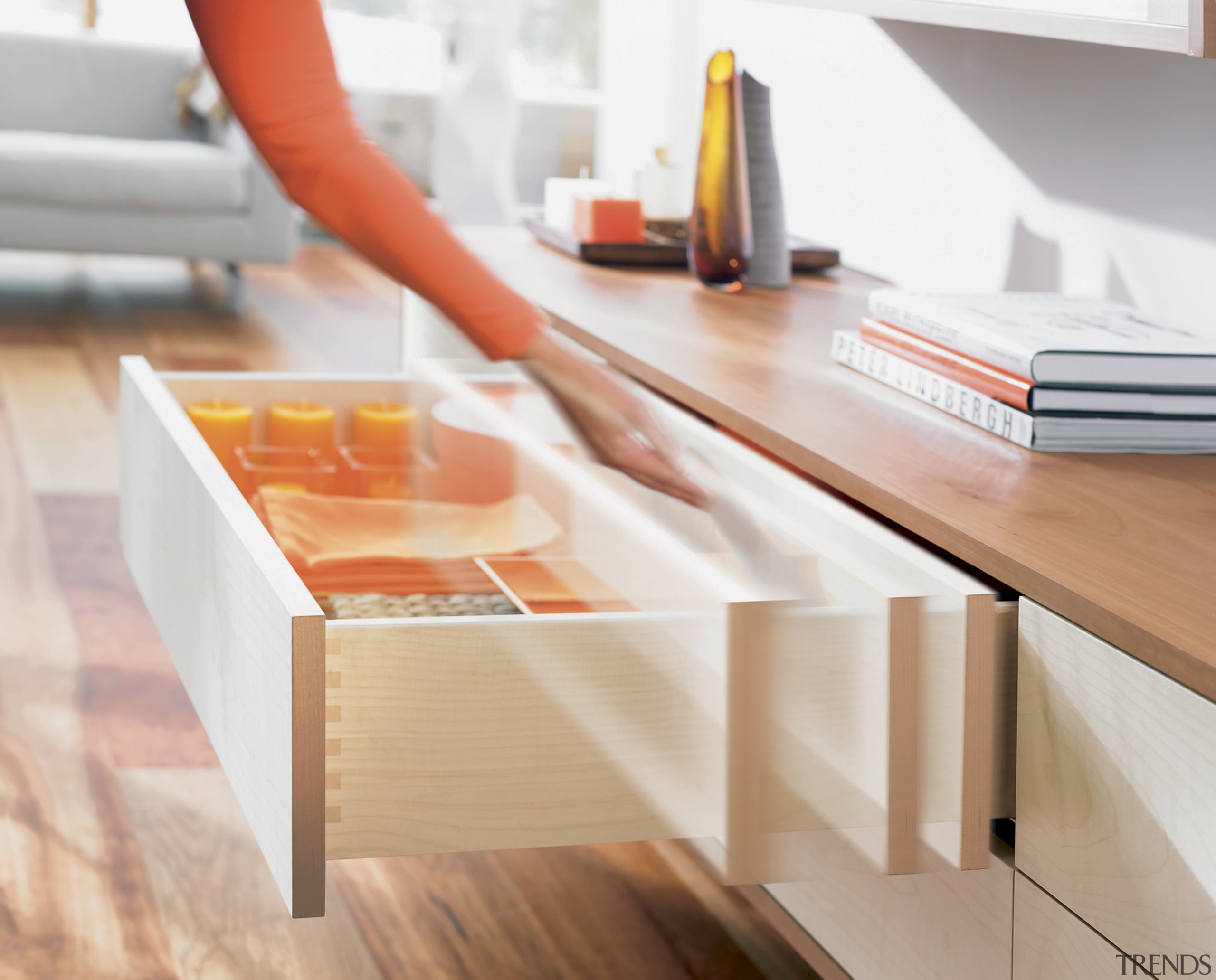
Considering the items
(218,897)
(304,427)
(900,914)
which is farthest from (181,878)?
(900,914)

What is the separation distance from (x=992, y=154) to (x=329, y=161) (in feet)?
3.76

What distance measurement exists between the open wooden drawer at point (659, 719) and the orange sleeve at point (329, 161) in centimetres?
23

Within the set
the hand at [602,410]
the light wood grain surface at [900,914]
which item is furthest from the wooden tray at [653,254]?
the hand at [602,410]

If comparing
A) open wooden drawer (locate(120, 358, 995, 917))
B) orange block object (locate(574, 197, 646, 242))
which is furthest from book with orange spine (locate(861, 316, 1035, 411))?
orange block object (locate(574, 197, 646, 242))

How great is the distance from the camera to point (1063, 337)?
111 cm

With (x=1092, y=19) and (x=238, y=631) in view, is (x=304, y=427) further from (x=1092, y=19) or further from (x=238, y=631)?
(x=1092, y=19)

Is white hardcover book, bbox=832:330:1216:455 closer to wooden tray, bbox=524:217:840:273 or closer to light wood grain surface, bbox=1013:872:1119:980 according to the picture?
light wood grain surface, bbox=1013:872:1119:980

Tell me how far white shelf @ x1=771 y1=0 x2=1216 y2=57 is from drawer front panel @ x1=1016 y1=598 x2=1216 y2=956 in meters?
0.43

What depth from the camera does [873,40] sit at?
Answer: 1.88 meters

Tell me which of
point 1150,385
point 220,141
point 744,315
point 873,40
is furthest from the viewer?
point 220,141

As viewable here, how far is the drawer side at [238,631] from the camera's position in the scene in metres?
0.83

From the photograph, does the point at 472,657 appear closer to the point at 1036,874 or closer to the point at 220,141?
the point at 1036,874

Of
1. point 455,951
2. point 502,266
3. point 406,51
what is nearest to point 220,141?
point 406,51

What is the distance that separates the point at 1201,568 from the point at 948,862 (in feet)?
0.70
